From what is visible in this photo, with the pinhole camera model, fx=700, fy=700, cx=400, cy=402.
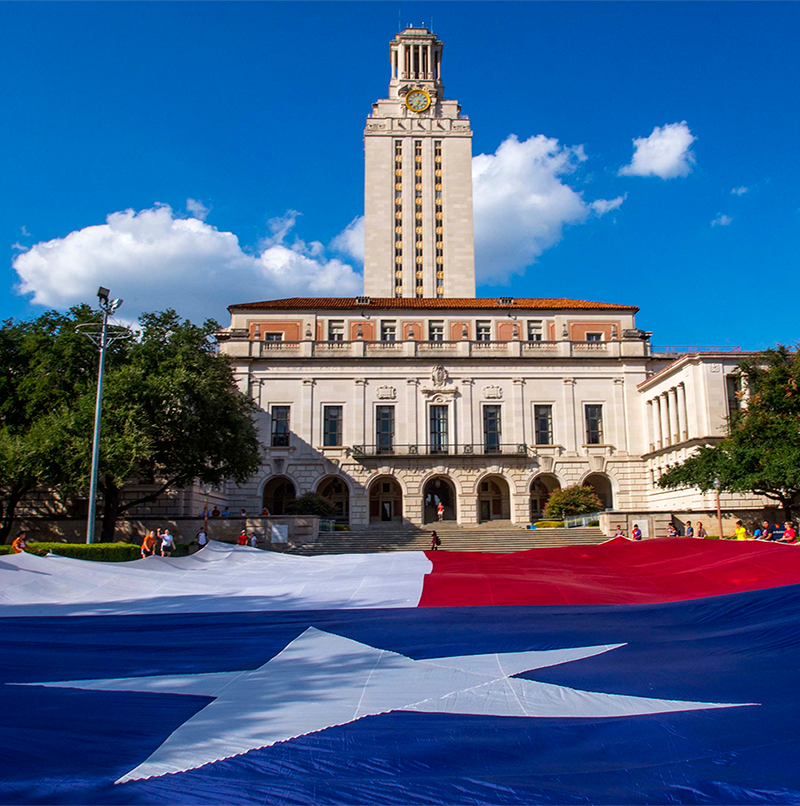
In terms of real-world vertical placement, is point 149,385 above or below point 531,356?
below

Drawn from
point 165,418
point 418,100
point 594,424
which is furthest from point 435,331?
point 418,100

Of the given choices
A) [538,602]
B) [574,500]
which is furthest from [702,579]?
[574,500]

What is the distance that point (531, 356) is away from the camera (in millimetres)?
51625

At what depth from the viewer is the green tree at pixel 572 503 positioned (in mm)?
44469

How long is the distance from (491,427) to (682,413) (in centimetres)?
1303

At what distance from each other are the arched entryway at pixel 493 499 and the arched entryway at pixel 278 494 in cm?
1460

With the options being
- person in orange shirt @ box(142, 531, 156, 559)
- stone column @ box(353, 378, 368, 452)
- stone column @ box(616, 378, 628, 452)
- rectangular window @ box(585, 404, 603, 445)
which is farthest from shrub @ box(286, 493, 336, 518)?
stone column @ box(616, 378, 628, 452)

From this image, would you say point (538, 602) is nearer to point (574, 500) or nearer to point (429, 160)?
point (574, 500)

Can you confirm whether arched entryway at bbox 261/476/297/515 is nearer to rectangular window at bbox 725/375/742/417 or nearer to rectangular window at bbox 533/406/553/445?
rectangular window at bbox 533/406/553/445

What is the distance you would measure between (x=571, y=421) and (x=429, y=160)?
45.4 m

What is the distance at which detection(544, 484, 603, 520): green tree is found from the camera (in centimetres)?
4447

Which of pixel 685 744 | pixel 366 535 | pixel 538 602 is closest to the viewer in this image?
pixel 685 744

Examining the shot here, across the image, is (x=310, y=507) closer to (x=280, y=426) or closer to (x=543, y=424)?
(x=280, y=426)

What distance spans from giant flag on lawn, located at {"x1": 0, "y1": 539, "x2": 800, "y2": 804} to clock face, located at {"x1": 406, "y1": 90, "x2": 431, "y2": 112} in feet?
280
